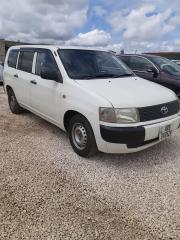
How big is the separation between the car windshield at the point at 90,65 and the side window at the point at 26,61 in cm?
98

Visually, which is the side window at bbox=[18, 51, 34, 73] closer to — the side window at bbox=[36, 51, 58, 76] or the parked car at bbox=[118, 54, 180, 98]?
the side window at bbox=[36, 51, 58, 76]

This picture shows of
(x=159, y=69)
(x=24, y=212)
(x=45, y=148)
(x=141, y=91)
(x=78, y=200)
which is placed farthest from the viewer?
(x=159, y=69)

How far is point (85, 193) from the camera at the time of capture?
9.25 ft

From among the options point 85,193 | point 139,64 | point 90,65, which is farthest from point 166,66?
point 85,193

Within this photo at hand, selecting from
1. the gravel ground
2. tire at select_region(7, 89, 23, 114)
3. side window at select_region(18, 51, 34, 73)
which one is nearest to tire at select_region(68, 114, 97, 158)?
the gravel ground

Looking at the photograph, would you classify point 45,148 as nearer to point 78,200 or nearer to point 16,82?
point 78,200

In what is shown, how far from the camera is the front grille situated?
10.4 feet

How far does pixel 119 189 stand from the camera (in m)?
2.91

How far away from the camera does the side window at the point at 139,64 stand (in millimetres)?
7449

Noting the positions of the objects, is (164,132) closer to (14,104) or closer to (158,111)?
(158,111)

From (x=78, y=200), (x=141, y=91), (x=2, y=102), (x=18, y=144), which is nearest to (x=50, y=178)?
(x=78, y=200)

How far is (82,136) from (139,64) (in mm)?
4965

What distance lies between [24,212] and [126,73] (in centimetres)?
303

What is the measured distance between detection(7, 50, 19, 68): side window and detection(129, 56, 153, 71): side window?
13.1 feet
